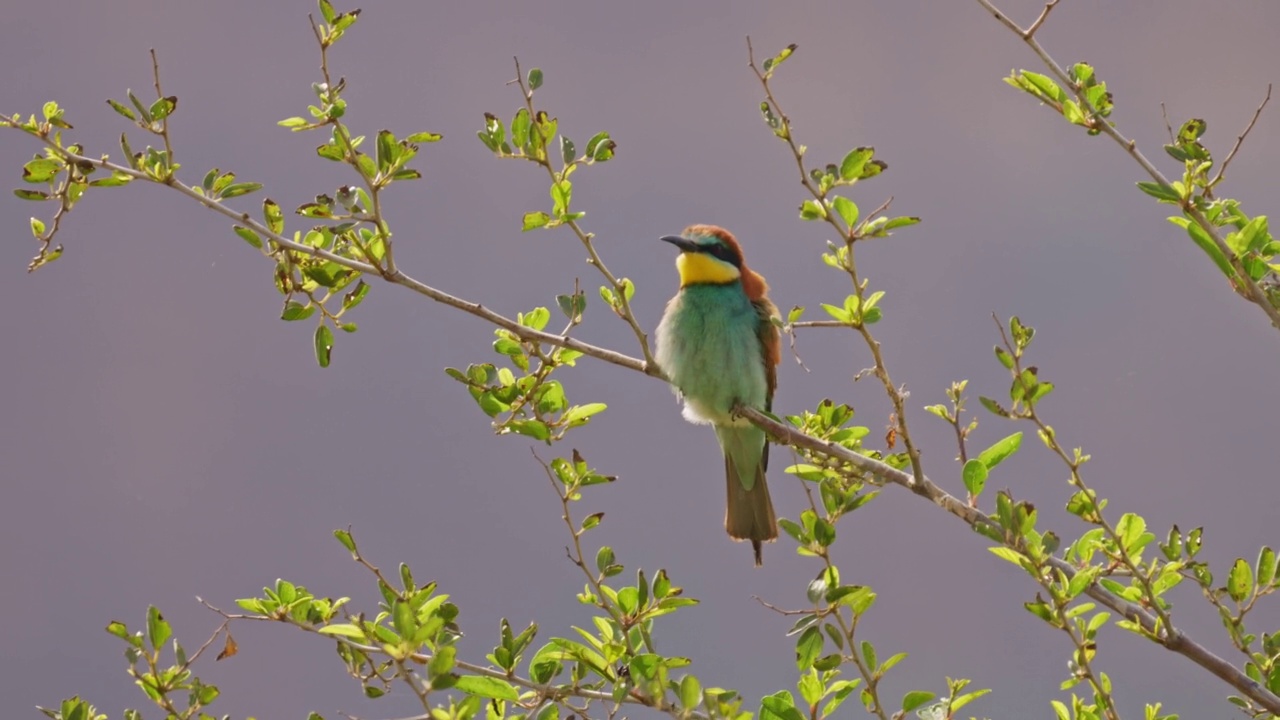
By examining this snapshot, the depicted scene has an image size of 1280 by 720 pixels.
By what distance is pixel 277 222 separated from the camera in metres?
1.82

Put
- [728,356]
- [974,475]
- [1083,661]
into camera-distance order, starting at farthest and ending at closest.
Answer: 1. [728,356]
2. [974,475]
3. [1083,661]

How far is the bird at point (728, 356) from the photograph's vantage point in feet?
9.28

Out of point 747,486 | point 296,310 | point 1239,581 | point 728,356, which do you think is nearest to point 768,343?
point 728,356

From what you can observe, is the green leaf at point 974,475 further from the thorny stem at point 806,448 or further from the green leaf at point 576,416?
the green leaf at point 576,416

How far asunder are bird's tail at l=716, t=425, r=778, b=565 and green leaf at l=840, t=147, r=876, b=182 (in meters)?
1.40

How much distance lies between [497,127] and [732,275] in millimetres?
1384

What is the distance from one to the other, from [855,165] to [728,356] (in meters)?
1.30

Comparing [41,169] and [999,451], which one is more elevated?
[41,169]

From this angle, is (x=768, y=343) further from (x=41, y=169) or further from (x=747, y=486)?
(x=41, y=169)

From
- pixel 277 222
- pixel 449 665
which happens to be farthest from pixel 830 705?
pixel 277 222

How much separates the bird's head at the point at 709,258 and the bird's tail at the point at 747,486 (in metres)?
0.37

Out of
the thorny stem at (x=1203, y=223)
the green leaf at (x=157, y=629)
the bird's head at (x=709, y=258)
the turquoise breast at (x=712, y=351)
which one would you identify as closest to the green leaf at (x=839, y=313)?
the thorny stem at (x=1203, y=223)

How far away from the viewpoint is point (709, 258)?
2979 mm

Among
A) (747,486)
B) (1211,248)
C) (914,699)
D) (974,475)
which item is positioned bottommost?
(914,699)
